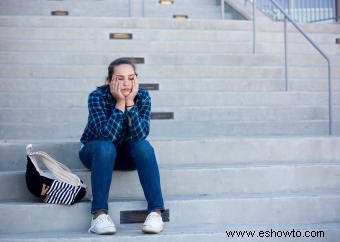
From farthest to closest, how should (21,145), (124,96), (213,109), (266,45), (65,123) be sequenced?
1. (266,45)
2. (213,109)
3. (65,123)
4. (21,145)
5. (124,96)

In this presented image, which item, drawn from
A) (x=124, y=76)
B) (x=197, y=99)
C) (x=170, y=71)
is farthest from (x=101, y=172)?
(x=170, y=71)

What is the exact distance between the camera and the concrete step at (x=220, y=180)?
3.08 metres

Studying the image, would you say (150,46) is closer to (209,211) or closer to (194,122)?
(194,122)

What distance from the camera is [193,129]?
13.6 feet

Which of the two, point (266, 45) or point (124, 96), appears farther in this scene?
point (266, 45)

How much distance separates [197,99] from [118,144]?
1596 mm

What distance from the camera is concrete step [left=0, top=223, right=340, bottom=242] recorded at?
2668mm

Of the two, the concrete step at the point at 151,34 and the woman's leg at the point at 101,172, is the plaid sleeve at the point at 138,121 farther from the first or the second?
the concrete step at the point at 151,34

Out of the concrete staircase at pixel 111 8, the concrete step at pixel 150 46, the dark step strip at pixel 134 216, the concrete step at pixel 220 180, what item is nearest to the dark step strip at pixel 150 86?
the concrete step at pixel 150 46

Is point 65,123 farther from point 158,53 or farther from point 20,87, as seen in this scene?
point 158,53

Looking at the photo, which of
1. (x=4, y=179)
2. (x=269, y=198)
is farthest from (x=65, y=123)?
(x=269, y=198)

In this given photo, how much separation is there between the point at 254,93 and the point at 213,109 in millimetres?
435

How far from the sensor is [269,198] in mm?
3000

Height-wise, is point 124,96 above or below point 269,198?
above
